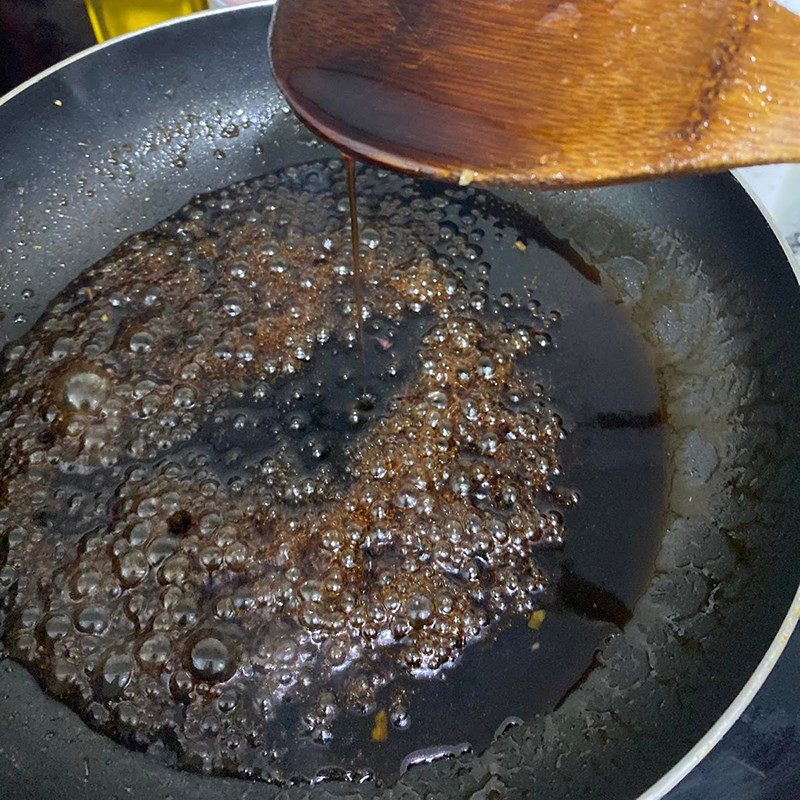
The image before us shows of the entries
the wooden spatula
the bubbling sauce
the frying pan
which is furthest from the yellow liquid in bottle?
the wooden spatula

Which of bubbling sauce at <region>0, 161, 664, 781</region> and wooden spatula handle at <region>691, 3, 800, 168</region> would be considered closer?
wooden spatula handle at <region>691, 3, 800, 168</region>

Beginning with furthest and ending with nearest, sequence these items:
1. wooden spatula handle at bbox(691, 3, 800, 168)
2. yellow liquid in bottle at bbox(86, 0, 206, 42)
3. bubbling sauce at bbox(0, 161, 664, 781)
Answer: yellow liquid in bottle at bbox(86, 0, 206, 42), bubbling sauce at bbox(0, 161, 664, 781), wooden spatula handle at bbox(691, 3, 800, 168)

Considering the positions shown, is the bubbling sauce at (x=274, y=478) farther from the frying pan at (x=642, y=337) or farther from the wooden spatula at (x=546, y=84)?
the wooden spatula at (x=546, y=84)

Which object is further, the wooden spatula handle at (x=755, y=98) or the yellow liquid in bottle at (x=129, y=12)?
the yellow liquid in bottle at (x=129, y=12)

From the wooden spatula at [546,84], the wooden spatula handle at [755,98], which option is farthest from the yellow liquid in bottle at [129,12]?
the wooden spatula handle at [755,98]

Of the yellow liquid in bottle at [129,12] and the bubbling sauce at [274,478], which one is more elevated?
the yellow liquid in bottle at [129,12]


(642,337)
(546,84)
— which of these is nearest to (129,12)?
(546,84)

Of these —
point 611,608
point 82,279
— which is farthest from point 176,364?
point 611,608

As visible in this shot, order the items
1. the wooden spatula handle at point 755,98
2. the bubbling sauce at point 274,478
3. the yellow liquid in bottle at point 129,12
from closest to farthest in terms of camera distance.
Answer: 1. the wooden spatula handle at point 755,98
2. the bubbling sauce at point 274,478
3. the yellow liquid in bottle at point 129,12

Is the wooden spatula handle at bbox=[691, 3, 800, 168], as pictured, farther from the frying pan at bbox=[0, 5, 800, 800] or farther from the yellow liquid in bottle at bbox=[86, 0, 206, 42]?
the yellow liquid in bottle at bbox=[86, 0, 206, 42]
